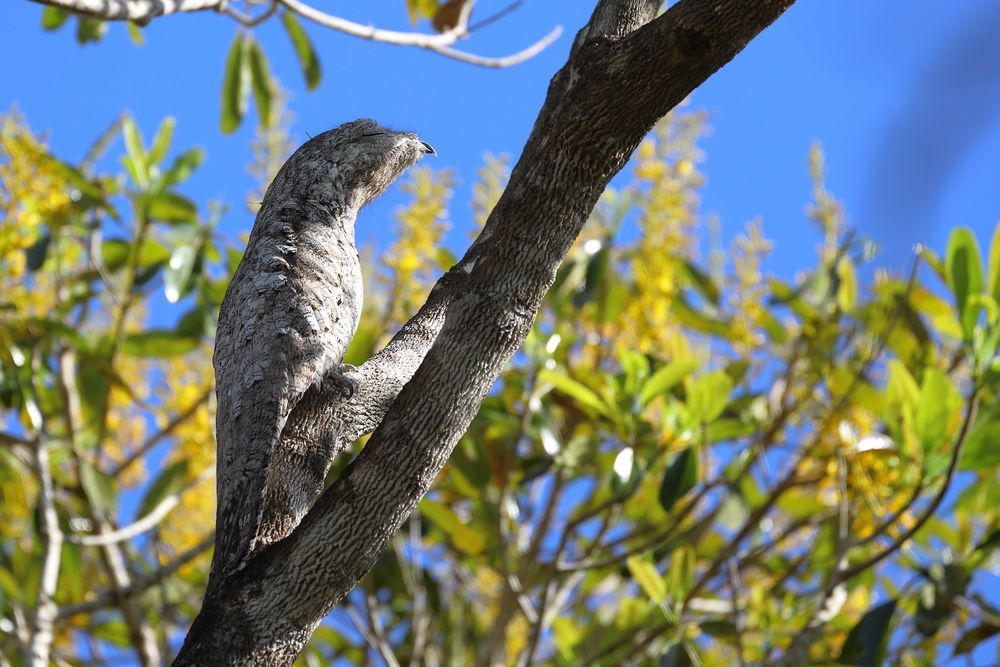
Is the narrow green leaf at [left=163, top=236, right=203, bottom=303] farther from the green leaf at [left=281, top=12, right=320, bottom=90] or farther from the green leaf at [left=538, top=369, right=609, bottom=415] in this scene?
the green leaf at [left=538, top=369, right=609, bottom=415]

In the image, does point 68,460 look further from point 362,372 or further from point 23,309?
point 362,372

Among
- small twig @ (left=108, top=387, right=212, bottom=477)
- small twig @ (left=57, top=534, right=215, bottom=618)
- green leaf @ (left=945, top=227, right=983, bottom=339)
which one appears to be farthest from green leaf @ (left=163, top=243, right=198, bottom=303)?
green leaf @ (left=945, top=227, right=983, bottom=339)

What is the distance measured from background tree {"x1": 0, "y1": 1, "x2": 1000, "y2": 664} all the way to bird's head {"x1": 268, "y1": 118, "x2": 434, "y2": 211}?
97 centimetres

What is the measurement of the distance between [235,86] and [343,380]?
279 cm

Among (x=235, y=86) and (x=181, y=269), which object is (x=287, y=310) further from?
(x=235, y=86)

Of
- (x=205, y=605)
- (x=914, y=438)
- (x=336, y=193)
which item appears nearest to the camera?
(x=205, y=605)

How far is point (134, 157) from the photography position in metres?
4.29

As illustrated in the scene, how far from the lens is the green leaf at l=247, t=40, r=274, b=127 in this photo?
15.2 feet

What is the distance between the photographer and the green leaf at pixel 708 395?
132 inches

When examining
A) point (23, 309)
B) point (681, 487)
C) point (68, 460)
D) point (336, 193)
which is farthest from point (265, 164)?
point (681, 487)

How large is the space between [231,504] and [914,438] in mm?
2059

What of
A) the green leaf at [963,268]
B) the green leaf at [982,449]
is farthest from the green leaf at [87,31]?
the green leaf at [982,449]

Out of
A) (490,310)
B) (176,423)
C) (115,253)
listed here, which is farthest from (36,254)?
(490,310)

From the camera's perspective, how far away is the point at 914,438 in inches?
126
